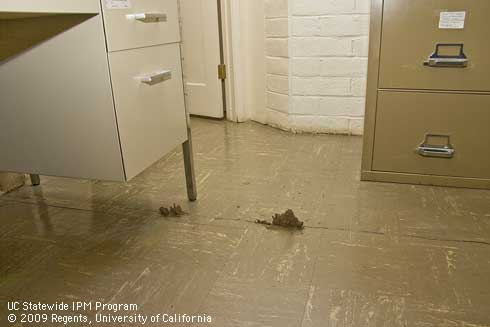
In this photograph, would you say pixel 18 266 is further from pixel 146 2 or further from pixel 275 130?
pixel 275 130

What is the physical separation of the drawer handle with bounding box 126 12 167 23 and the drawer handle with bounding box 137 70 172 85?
14 centimetres

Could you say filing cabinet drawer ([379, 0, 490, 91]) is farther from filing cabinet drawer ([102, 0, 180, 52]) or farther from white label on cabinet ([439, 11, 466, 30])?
filing cabinet drawer ([102, 0, 180, 52])

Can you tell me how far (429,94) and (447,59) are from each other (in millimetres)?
129

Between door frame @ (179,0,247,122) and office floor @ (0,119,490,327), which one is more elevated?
door frame @ (179,0,247,122)

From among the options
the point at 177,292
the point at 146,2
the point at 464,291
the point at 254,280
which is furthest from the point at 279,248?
the point at 146,2

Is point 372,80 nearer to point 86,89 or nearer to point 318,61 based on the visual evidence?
point 318,61

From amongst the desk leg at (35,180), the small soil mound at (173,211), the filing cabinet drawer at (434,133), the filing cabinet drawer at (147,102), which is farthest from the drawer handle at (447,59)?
the desk leg at (35,180)

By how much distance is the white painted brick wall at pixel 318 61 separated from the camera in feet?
6.87

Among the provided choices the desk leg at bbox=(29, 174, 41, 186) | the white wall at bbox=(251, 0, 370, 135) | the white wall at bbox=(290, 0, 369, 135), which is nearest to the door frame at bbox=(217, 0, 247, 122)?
the white wall at bbox=(251, 0, 370, 135)

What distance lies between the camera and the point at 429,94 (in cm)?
146

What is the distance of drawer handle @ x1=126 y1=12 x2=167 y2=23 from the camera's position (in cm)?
106

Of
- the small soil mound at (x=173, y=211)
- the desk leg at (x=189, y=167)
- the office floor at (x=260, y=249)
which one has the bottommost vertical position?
the office floor at (x=260, y=249)

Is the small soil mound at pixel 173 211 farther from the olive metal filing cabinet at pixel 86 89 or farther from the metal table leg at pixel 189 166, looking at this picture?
the olive metal filing cabinet at pixel 86 89

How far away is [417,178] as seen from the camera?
62.1 inches
